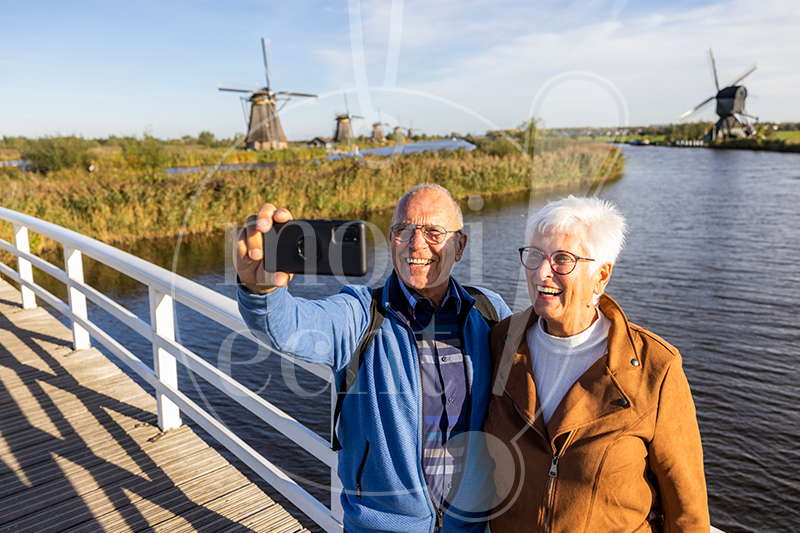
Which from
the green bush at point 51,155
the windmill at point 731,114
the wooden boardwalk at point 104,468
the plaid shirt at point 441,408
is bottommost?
the wooden boardwalk at point 104,468

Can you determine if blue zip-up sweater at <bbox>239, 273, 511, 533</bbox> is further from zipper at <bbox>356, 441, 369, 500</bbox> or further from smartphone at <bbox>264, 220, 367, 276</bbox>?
smartphone at <bbox>264, 220, 367, 276</bbox>

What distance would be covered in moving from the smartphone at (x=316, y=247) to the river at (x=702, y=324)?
0.89m

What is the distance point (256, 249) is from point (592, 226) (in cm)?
82

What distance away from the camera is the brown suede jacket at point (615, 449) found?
1.19 metres

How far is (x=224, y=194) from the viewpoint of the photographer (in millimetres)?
14883

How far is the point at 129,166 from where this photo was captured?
2177 cm

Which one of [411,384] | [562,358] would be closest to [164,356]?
[411,384]

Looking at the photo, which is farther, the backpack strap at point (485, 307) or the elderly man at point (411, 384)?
the backpack strap at point (485, 307)

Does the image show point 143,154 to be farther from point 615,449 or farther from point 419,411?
point 615,449

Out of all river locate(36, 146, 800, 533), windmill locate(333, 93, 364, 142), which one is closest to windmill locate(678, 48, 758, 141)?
river locate(36, 146, 800, 533)

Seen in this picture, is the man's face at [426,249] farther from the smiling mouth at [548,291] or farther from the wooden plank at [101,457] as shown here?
the wooden plank at [101,457]

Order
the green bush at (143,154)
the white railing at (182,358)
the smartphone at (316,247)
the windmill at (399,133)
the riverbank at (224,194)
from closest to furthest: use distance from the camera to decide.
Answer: the smartphone at (316,247)
the white railing at (182,358)
the windmill at (399,133)
the riverbank at (224,194)
the green bush at (143,154)

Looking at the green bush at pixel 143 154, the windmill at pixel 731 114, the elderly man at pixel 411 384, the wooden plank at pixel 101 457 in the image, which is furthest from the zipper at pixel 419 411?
the windmill at pixel 731 114

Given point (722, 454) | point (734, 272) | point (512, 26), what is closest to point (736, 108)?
point (734, 272)
